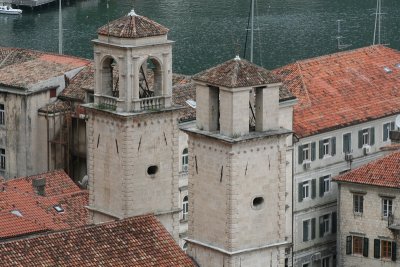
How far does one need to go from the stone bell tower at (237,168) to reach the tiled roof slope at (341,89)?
82.2ft

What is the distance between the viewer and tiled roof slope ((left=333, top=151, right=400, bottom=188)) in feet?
Answer: 294

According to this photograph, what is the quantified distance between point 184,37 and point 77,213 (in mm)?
82755

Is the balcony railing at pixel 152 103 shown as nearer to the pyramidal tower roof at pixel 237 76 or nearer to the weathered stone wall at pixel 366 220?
the pyramidal tower roof at pixel 237 76

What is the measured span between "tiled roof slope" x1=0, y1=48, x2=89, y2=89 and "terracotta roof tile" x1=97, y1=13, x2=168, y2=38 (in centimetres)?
2815

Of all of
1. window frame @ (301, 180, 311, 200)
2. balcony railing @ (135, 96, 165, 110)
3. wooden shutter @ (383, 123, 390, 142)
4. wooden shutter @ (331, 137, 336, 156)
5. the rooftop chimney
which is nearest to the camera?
balcony railing @ (135, 96, 165, 110)

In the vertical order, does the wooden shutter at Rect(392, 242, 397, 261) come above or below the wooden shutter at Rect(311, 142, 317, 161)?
below

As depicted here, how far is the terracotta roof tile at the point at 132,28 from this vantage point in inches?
2874

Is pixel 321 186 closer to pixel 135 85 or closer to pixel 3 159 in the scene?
pixel 3 159

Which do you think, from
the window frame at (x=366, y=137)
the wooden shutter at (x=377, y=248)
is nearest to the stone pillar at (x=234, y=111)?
the wooden shutter at (x=377, y=248)

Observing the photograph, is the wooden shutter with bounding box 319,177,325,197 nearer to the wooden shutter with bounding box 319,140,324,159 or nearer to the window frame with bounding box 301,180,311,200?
the window frame with bounding box 301,180,311,200

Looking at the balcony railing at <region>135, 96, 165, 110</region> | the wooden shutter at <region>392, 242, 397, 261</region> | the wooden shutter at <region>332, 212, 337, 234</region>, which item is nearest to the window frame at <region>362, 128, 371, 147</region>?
the wooden shutter at <region>332, 212, 337, 234</region>

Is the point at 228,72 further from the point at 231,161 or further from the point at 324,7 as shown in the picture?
the point at 324,7

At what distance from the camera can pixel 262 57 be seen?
152875 millimetres

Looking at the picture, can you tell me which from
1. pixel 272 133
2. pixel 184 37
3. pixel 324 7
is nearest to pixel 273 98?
pixel 272 133
